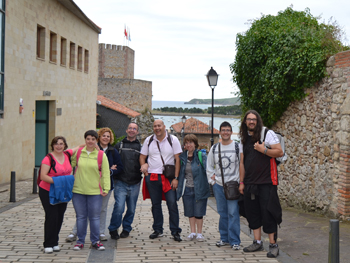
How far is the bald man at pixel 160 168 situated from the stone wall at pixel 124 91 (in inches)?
1805

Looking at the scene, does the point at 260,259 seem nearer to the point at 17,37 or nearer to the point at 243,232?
the point at 243,232

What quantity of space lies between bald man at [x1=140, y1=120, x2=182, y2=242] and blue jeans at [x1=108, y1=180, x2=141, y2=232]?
0.25 m

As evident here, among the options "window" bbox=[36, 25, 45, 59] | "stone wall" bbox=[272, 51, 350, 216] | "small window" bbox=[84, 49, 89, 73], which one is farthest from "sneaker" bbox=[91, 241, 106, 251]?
"small window" bbox=[84, 49, 89, 73]

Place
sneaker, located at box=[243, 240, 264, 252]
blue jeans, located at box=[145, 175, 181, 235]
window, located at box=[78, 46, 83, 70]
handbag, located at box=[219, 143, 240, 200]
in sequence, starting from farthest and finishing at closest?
window, located at box=[78, 46, 83, 70] < blue jeans, located at box=[145, 175, 181, 235] < handbag, located at box=[219, 143, 240, 200] < sneaker, located at box=[243, 240, 264, 252]

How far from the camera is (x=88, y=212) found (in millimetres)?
5570

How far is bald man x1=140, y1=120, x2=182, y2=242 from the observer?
20.0 feet

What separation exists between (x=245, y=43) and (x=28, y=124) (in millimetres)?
8690

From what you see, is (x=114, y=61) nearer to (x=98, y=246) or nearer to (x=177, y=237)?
(x=177, y=237)

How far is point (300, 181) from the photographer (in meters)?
9.87

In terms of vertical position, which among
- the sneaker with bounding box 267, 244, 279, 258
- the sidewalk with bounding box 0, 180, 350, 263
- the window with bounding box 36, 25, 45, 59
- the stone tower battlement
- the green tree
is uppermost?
the stone tower battlement

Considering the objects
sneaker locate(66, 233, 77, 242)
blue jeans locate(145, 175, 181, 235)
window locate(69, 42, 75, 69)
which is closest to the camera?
sneaker locate(66, 233, 77, 242)

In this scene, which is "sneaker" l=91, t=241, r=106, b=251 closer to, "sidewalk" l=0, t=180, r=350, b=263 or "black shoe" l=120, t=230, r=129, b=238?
"sidewalk" l=0, t=180, r=350, b=263

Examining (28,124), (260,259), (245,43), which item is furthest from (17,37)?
(260,259)

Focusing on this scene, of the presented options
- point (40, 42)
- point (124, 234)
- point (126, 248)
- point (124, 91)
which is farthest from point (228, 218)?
point (124, 91)
